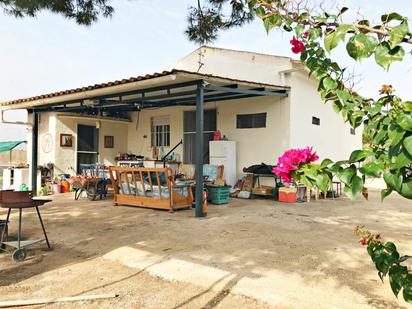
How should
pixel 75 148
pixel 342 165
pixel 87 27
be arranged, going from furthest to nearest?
pixel 75 148
pixel 87 27
pixel 342 165

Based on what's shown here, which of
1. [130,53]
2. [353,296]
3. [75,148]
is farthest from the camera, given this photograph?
[75,148]

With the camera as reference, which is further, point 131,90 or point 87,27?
point 131,90

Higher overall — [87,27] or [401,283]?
[87,27]

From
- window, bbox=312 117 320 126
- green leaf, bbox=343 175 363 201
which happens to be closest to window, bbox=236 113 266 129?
window, bbox=312 117 320 126

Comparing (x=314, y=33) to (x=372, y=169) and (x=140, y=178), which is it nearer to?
(x=372, y=169)

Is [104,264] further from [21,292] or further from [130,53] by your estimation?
[130,53]

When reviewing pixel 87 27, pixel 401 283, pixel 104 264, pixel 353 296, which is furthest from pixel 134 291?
pixel 87 27

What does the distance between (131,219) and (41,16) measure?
147 inches

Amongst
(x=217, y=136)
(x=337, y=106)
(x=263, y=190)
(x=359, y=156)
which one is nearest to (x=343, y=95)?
(x=337, y=106)

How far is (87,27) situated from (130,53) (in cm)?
444

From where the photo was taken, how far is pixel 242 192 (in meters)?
9.27

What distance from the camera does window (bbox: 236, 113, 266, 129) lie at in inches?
376

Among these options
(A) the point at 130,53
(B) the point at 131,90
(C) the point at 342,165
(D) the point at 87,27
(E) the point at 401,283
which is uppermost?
(A) the point at 130,53

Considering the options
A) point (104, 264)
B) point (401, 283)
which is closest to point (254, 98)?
point (104, 264)
